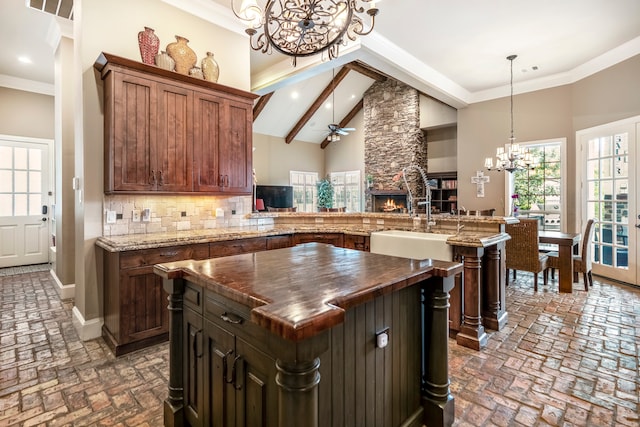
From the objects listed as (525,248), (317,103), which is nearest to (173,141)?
(525,248)

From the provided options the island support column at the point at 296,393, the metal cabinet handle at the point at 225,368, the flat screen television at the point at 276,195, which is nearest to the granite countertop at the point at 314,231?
the metal cabinet handle at the point at 225,368

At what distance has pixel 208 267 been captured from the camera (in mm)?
1660

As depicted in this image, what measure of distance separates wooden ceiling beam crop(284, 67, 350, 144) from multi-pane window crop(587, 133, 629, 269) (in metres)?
5.76

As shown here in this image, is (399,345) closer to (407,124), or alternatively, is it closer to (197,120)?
(197,120)

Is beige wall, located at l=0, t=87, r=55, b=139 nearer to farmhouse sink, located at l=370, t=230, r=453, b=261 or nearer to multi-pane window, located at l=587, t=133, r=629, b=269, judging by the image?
farmhouse sink, located at l=370, t=230, r=453, b=261

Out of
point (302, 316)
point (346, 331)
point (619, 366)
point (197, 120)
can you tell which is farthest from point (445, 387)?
point (197, 120)

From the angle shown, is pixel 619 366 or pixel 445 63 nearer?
pixel 619 366

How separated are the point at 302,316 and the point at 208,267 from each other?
0.88 m

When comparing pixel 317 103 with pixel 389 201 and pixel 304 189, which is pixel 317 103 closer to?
pixel 304 189

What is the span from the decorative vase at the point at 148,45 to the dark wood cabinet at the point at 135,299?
6.35 ft

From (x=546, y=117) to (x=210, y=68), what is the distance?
6277 millimetres

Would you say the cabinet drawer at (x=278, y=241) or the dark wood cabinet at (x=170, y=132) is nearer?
the dark wood cabinet at (x=170, y=132)

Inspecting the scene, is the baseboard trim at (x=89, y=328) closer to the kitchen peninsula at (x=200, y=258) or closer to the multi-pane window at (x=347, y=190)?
the kitchen peninsula at (x=200, y=258)

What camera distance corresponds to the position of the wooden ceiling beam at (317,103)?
8641 millimetres
